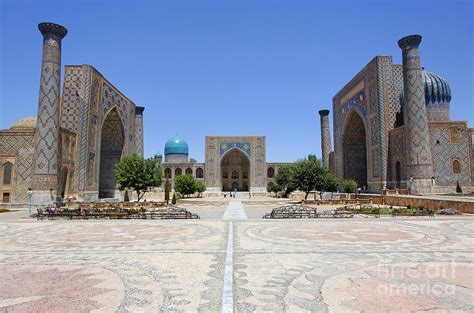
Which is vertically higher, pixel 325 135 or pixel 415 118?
pixel 325 135

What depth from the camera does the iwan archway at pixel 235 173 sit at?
49.2 meters

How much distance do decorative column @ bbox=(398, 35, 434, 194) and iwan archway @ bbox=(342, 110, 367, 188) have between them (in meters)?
10.3

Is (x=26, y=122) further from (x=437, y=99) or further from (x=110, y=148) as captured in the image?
(x=437, y=99)

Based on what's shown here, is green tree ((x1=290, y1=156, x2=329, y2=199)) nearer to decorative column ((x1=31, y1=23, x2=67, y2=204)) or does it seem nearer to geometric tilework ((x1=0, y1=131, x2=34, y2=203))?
decorative column ((x1=31, y1=23, x2=67, y2=204))

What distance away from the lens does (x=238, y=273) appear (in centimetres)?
420

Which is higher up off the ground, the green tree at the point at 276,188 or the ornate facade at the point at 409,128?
the ornate facade at the point at 409,128

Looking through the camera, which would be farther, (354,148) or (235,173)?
(235,173)

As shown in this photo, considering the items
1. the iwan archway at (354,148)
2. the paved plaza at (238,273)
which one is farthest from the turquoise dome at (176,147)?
the paved plaza at (238,273)

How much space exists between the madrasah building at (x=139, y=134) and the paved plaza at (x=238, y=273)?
1240 cm

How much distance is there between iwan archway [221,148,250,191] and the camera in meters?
49.2

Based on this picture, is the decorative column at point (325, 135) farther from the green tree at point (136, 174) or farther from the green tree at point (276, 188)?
the green tree at point (136, 174)

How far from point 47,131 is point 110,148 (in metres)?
10.6

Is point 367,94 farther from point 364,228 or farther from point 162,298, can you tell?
point 162,298

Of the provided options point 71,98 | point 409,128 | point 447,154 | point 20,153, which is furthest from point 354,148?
point 20,153
